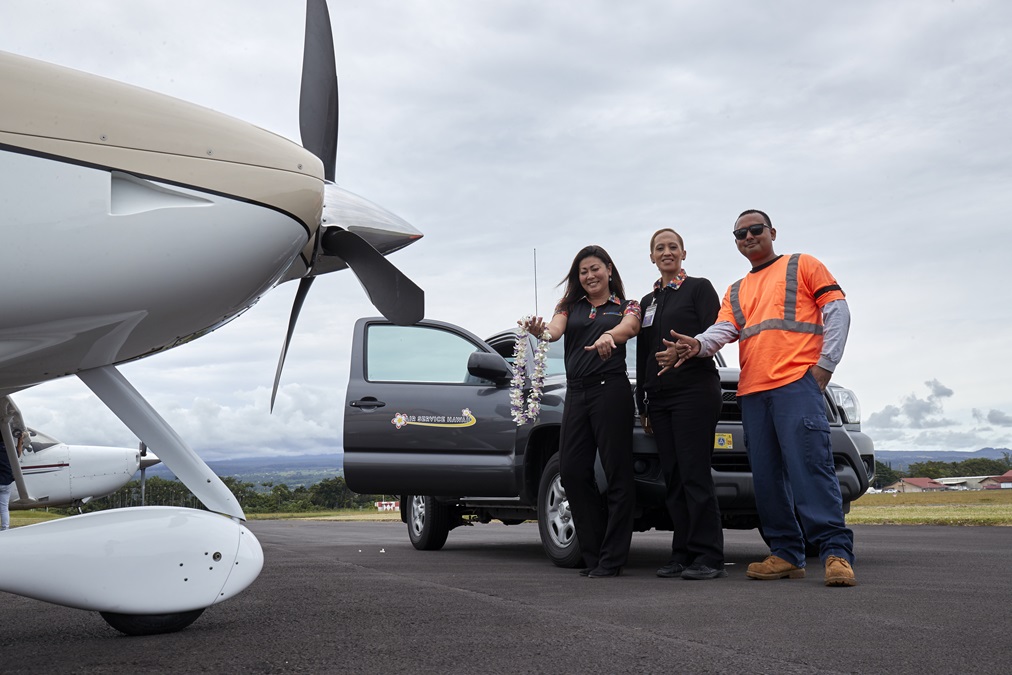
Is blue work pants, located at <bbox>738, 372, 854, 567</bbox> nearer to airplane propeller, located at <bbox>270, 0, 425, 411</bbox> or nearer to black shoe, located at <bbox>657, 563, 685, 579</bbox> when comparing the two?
black shoe, located at <bbox>657, 563, 685, 579</bbox>

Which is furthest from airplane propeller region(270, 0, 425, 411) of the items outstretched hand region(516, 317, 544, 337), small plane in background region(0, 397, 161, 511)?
small plane in background region(0, 397, 161, 511)

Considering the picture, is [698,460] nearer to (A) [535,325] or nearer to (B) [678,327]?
(B) [678,327]

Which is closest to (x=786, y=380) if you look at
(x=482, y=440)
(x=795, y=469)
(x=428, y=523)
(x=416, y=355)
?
(x=795, y=469)

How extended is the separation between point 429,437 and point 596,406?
1850 millimetres

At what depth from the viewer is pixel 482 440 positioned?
663cm

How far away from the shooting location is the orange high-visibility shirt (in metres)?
4.79

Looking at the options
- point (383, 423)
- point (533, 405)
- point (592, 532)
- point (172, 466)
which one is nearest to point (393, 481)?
point (383, 423)

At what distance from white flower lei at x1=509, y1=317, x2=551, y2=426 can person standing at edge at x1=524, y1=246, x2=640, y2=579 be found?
333 mm

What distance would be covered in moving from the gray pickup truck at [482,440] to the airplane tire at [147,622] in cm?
280

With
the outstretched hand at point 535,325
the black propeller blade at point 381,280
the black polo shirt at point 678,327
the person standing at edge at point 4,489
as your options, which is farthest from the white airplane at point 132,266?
the person standing at edge at point 4,489

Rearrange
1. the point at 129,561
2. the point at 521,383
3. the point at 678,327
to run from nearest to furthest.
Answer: the point at 129,561 < the point at 678,327 < the point at 521,383

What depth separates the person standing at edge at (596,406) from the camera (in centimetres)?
518

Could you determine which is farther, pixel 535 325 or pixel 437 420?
pixel 437 420

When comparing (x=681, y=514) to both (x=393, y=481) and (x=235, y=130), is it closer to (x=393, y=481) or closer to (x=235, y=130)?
(x=393, y=481)
